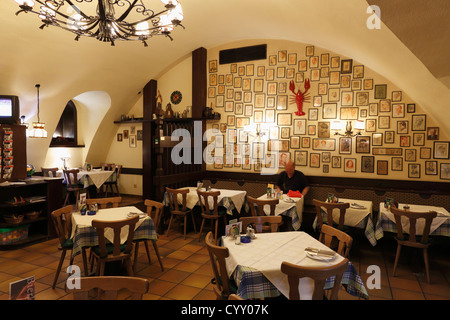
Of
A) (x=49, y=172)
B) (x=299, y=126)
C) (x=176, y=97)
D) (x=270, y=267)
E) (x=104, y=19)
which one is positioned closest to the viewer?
A: (x=270, y=267)

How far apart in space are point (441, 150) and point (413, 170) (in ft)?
1.81

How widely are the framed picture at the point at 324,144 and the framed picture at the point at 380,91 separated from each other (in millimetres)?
1138

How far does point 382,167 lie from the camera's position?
5715 mm

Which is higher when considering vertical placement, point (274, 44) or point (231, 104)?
point (274, 44)

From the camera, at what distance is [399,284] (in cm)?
356

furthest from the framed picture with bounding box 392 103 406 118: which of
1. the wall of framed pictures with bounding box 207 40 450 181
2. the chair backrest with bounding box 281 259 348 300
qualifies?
the chair backrest with bounding box 281 259 348 300

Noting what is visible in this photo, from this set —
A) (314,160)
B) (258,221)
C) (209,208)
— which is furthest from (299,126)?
(258,221)

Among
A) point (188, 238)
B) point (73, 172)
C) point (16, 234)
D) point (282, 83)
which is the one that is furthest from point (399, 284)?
point (73, 172)

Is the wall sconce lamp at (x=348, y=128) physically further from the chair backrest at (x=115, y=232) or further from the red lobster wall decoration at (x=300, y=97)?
the chair backrest at (x=115, y=232)

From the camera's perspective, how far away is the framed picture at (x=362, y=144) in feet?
19.0

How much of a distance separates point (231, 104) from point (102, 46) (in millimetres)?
2955

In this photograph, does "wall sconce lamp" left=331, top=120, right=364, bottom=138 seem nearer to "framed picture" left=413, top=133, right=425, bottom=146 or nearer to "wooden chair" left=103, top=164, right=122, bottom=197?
"framed picture" left=413, top=133, right=425, bottom=146

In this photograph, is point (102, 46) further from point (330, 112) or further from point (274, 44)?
point (330, 112)

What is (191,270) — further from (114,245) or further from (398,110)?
(398,110)
